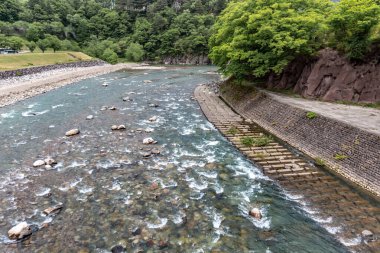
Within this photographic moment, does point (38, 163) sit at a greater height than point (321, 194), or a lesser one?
lesser

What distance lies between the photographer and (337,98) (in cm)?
2573

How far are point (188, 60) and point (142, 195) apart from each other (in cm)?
10647

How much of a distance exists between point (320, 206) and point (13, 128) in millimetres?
25653

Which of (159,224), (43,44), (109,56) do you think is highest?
(43,44)

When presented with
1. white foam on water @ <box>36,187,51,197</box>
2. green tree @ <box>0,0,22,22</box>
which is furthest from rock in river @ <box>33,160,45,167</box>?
green tree @ <box>0,0,22,22</box>

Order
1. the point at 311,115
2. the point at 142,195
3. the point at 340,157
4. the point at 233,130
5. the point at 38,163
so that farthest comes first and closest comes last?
the point at 233,130
the point at 311,115
the point at 38,163
the point at 340,157
the point at 142,195

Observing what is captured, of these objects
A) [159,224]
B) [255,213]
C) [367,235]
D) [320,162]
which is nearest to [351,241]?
[367,235]

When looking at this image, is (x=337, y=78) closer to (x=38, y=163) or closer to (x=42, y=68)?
(x=38, y=163)

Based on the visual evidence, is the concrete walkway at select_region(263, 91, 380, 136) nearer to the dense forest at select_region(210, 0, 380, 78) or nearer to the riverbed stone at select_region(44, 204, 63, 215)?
the dense forest at select_region(210, 0, 380, 78)

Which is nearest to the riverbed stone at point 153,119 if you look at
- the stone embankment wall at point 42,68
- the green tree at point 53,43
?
the stone embankment wall at point 42,68

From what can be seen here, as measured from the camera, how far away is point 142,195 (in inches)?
533

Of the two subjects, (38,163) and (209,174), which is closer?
(209,174)

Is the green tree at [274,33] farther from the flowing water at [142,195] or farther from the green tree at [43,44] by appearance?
the green tree at [43,44]

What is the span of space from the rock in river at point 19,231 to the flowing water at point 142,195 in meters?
0.33
